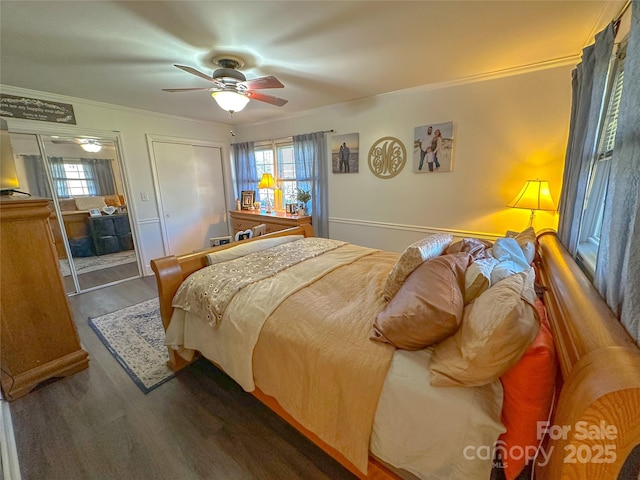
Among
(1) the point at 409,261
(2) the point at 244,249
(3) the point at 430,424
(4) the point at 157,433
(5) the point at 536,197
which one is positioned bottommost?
(4) the point at 157,433

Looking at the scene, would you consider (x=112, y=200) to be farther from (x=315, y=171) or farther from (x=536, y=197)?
(x=536, y=197)

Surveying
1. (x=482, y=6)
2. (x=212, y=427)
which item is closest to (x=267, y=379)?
(x=212, y=427)

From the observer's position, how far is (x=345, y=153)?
11.7ft

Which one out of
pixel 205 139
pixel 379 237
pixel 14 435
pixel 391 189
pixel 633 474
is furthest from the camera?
pixel 205 139

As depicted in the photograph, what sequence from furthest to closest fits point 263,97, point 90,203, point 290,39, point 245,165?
point 245,165 → point 90,203 → point 263,97 → point 290,39

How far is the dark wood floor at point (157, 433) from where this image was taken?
1296 millimetres

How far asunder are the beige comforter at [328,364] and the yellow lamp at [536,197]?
1.71 m

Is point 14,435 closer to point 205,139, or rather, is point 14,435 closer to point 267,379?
point 267,379

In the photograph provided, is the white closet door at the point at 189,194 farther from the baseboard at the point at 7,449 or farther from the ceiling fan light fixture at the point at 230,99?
the baseboard at the point at 7,449

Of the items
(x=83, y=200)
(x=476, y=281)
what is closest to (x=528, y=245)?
(x=476, y=281)

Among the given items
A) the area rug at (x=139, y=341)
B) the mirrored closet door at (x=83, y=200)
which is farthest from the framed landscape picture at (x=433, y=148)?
the mirrored closet door at (x=83, y=200)

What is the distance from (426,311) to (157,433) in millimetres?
1689

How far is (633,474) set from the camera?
547 mm

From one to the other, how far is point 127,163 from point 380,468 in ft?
14.5
